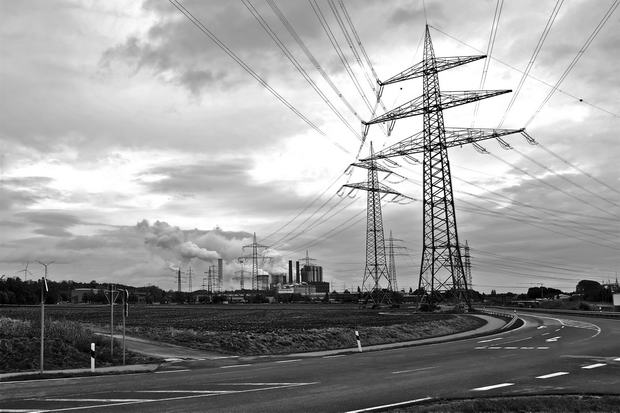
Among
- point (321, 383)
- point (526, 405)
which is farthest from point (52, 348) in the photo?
point (526, 405)

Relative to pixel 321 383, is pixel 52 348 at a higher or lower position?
higher

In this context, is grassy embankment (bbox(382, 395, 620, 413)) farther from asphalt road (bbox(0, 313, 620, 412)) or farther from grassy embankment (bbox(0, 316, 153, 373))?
grassy embankment (bbox(0, 316, 153, 373))

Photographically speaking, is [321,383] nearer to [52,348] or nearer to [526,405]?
[526,405]

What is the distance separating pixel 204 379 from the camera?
65.0ft

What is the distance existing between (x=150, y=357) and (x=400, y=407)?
1741 centimetres

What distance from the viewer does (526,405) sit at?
42.3 feet

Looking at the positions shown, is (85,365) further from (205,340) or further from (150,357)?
(205,340)

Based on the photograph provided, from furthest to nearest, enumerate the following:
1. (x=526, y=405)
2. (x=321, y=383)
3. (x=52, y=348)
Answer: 1. (x=52, y=348)
2. (x=321, y=383)
3. (x=526, y=405)

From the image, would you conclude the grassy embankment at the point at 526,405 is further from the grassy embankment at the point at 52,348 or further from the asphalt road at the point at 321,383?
the grassy embankment at the point at 52,348

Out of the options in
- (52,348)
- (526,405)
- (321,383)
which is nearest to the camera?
(526,405)

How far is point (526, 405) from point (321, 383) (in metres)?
6.68

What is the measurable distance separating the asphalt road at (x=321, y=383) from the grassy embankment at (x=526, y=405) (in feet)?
3.75

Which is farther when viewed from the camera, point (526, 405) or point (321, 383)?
point (321, 383)

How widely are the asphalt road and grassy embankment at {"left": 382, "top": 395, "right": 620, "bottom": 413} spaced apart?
3.75ft
